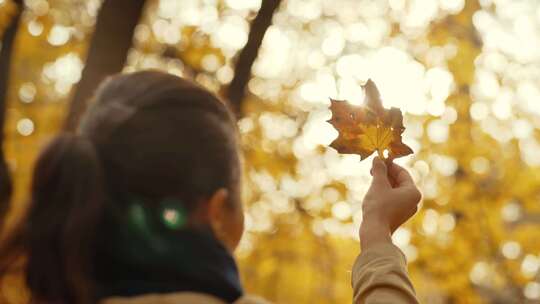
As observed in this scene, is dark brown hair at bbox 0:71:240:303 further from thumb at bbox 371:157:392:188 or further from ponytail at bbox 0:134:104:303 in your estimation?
thumb at bbox 371:157:392:188

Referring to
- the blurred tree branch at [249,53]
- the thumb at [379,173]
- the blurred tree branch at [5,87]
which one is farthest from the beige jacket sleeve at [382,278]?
the blurred tree branch at [5,87]

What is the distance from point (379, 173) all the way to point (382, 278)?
0.76 feet

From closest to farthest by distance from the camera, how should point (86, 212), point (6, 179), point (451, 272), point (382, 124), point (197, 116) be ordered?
point (86, 212), point (197, 116), point (382, 124), point (6, 179), point (451, 272)

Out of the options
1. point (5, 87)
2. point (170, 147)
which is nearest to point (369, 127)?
point (170, 147)

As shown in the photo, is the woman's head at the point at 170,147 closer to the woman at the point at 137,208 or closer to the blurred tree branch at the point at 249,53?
the woman at the point at 137,208

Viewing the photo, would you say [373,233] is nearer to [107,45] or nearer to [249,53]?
[107,45]

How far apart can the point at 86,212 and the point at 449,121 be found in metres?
6.50

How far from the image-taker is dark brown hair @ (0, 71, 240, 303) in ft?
3.36

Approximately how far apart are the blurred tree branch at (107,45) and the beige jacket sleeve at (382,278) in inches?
83.8

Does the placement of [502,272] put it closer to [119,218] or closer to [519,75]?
[519,75]

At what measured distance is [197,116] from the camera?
3.71 ft

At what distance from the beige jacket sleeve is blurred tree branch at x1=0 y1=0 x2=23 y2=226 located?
2.84 meters

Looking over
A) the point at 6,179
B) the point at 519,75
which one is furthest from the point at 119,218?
the point at 519,75

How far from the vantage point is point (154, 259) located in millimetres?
1035
